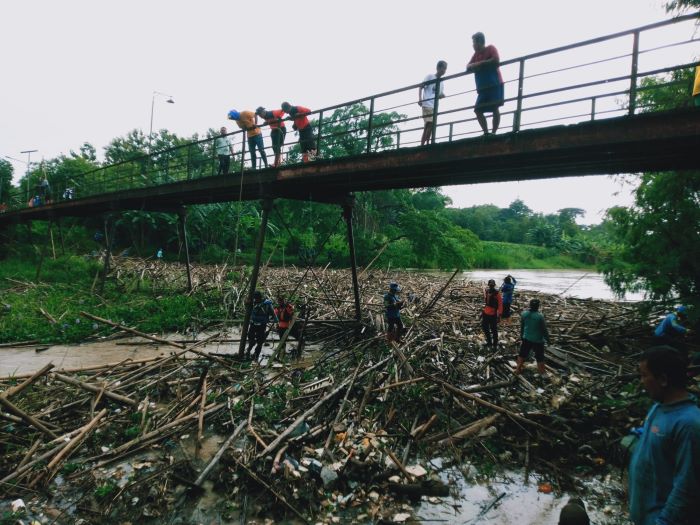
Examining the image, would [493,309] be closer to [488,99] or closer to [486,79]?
[488,99]

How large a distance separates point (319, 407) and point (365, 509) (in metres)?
1.73

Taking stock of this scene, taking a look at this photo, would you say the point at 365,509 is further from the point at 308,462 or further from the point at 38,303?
the point at 38,303

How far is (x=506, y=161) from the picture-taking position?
21.0 ft

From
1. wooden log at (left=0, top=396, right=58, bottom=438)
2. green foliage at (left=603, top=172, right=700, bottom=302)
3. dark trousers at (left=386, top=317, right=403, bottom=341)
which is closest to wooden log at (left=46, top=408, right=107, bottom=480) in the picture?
wooden log at (left=0, top=396, right=58, bottom=438)

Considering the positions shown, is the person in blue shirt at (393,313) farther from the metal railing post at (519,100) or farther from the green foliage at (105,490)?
the green foliage at (105,490)

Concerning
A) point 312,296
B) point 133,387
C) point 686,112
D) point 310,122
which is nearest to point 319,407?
point 133,387

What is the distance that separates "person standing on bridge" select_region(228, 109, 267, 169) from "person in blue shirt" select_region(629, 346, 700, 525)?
9.90m

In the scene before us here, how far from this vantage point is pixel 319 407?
5.47 metres

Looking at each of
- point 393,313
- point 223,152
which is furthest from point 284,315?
point 223,152

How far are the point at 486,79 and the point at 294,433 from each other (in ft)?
21.4

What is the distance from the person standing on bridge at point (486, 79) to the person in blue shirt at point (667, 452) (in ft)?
17.0

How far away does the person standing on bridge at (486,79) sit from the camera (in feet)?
20.6

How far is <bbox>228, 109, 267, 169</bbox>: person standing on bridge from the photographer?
34.8 feet

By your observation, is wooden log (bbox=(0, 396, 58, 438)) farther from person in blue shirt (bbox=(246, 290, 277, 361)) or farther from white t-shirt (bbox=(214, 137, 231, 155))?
white t-shirt (bbox=(214, 137, 231, 155))
